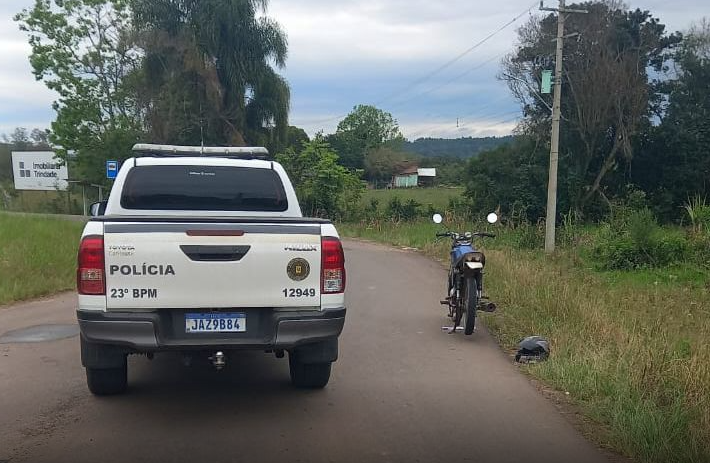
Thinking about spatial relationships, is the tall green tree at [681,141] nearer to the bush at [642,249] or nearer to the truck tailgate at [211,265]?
the bush at [642,249]

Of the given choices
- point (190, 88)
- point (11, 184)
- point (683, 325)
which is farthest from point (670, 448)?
point (11, 184)

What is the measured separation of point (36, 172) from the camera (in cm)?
4856

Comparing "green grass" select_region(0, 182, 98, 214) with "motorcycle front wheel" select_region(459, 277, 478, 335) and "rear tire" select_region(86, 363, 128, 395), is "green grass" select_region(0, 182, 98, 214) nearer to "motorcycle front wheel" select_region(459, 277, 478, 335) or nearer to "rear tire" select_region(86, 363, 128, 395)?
"motorcycle front wheel" select_region(459, 277, 478, 335)

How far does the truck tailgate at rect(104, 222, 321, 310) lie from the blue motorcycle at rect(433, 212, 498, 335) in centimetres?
333

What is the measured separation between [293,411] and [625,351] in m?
3.17

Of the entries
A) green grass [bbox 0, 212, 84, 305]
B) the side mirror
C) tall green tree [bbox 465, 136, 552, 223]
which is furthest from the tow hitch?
tall green tree [bbox 465, 136, 552, 223]

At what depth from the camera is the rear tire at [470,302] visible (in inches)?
313

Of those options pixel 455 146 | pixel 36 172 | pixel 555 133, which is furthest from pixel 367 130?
pixel 555 133

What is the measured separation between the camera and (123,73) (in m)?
38.9

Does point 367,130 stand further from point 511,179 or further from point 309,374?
point 309,374

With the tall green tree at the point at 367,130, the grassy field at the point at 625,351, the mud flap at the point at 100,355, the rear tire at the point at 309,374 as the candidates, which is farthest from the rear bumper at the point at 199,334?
the tall green tree at the point at 367,130

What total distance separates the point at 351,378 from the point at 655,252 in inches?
502

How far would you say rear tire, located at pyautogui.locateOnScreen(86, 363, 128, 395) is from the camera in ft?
18.2

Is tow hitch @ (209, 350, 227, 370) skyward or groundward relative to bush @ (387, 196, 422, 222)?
skyward
